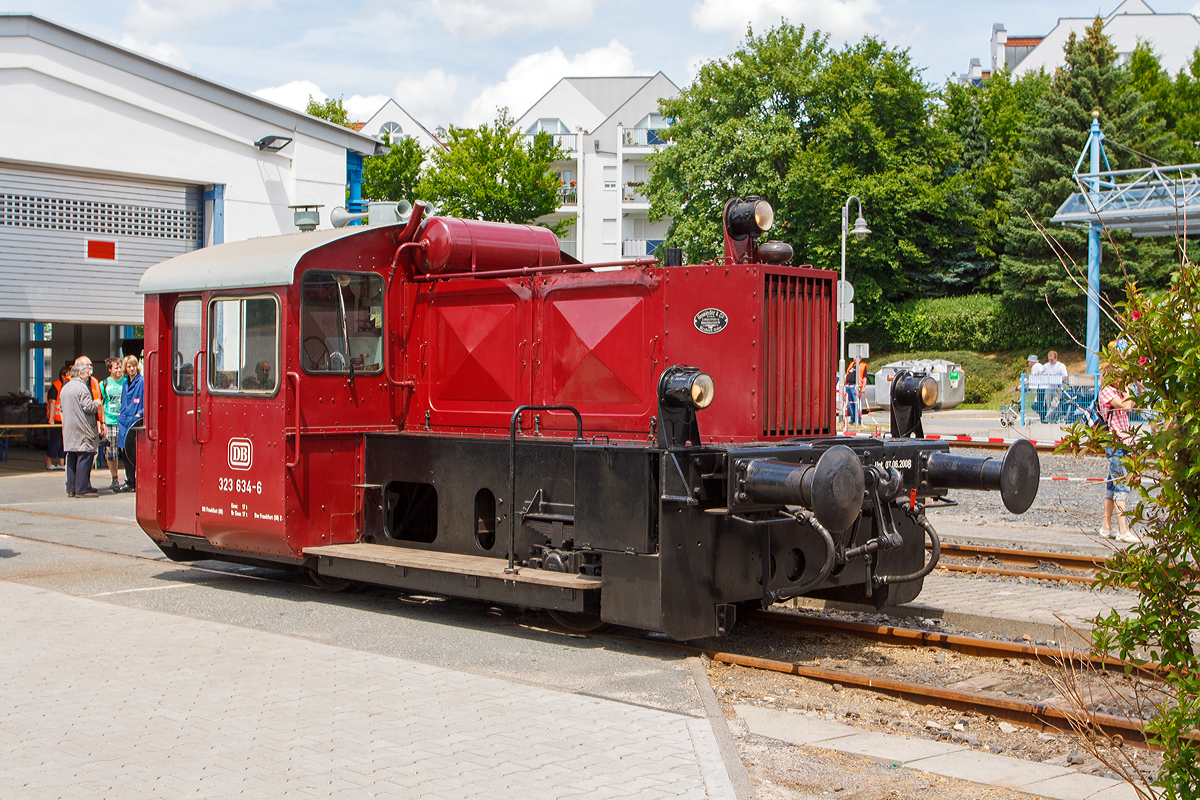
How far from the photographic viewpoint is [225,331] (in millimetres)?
8773

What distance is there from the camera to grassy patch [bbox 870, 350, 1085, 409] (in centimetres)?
3991

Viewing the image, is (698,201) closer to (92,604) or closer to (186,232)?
(186,232)

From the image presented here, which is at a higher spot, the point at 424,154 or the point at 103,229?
the point at 424,154

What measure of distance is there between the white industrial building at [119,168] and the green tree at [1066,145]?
28508mm

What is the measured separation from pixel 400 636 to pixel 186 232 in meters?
15.4

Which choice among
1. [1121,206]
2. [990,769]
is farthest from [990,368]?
[990,769]

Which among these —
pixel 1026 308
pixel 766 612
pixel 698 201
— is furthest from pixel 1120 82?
pixel 766 612

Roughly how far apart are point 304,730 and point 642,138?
221 feet

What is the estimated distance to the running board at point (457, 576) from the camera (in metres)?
6.99

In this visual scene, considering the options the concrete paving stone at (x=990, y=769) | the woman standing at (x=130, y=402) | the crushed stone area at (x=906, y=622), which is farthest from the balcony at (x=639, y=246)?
the concrete paving stone at (x=990, y=769)

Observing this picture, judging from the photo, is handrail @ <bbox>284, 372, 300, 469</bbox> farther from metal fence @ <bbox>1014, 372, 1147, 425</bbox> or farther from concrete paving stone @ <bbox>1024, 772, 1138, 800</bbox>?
metal fence @ <bbox>1014, 372, 1147, 425</bbox>

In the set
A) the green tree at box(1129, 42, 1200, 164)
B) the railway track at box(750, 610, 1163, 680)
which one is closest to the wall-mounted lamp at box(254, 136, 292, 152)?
the railway track at box(750, 610, 1163, 680)

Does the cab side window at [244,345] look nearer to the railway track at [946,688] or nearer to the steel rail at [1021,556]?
the railway track at [946,688]

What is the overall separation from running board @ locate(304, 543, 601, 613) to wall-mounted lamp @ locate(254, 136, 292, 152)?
13.9 metres
